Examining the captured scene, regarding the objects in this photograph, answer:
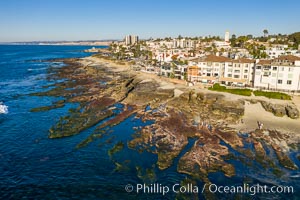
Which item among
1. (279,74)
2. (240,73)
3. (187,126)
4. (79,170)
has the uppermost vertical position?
(279,74)

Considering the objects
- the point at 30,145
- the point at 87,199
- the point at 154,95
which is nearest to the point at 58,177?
the point at 87,199

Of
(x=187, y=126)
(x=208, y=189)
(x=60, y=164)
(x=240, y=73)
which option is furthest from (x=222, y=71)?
(x=60, y=164)

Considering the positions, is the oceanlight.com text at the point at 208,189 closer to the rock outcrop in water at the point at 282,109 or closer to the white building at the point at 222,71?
the rock outcrop in water at the point at 282,109

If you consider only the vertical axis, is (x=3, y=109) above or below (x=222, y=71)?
below

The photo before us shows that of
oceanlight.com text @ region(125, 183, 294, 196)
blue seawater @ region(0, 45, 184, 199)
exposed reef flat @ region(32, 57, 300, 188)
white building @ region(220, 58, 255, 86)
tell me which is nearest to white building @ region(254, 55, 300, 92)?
white building @ region(220, 58, 255, 86)

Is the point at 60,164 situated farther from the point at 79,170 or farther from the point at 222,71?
the point at 222,71

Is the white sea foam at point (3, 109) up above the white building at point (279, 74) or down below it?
below

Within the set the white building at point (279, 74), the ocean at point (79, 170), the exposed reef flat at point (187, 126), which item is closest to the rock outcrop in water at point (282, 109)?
the exposed reef flat at point (187, 126)

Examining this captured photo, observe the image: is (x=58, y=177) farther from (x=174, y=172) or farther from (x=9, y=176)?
(x=174, y=172)
